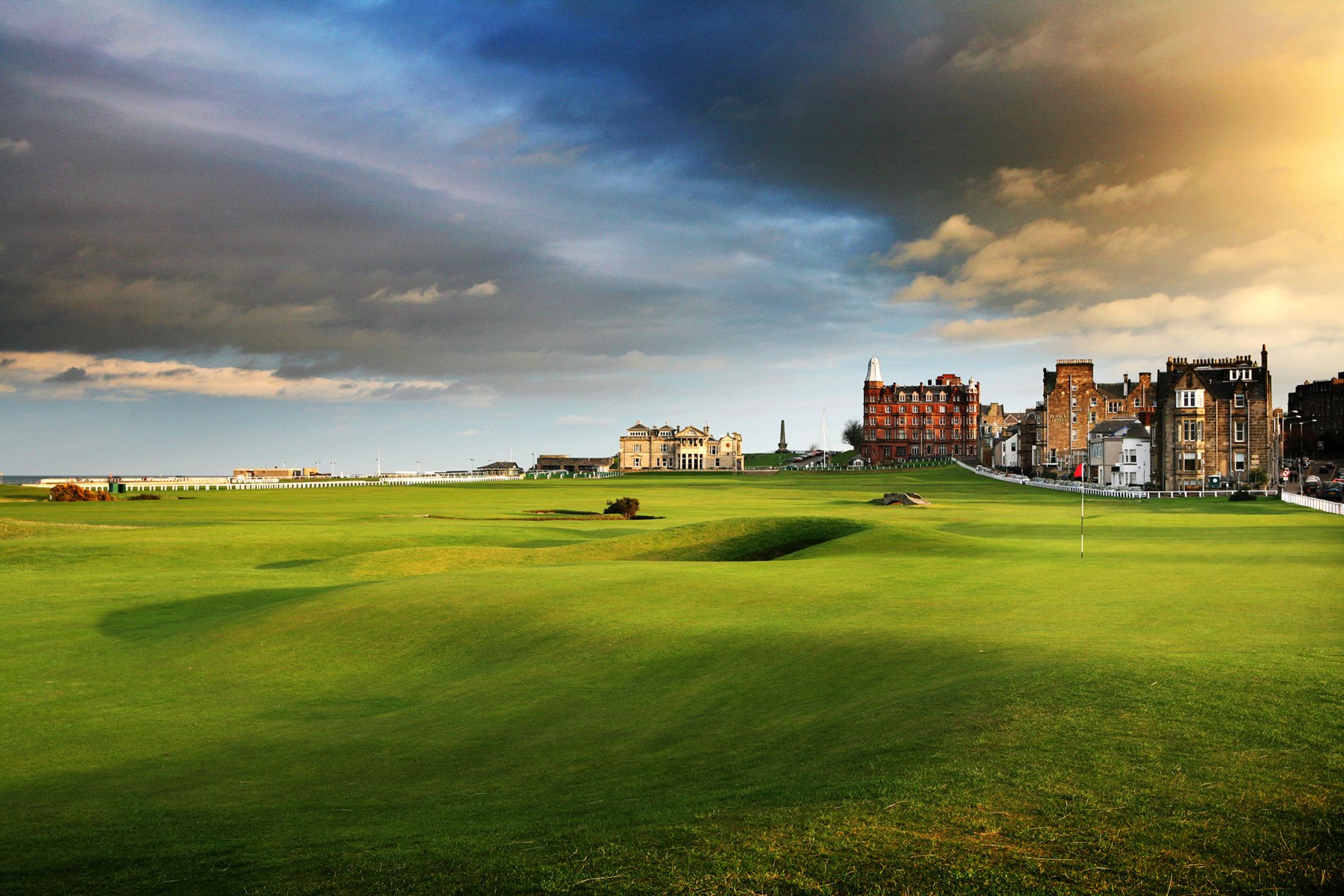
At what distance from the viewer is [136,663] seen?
897 inches

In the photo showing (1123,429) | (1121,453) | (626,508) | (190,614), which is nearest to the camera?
(190,614)

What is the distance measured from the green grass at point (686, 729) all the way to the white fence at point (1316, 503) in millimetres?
37414

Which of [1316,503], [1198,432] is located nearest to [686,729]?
[1316,503]

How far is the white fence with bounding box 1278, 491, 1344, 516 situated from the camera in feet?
223

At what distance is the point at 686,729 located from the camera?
50.1 ft

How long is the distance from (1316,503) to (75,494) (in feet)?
397

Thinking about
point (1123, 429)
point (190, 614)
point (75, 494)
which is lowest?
point (190, 614)

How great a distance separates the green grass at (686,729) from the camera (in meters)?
8.91

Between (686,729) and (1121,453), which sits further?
(1121,453)

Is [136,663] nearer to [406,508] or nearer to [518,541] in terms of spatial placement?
[518,541]

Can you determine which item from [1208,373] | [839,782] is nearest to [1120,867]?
[839,782]

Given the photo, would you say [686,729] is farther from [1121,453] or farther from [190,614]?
[1121,453]

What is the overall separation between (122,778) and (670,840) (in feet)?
31.8

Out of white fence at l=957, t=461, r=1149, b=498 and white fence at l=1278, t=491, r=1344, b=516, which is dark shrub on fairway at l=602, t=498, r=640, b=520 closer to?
white fence at l=957, t=461, r=1149, b=498
